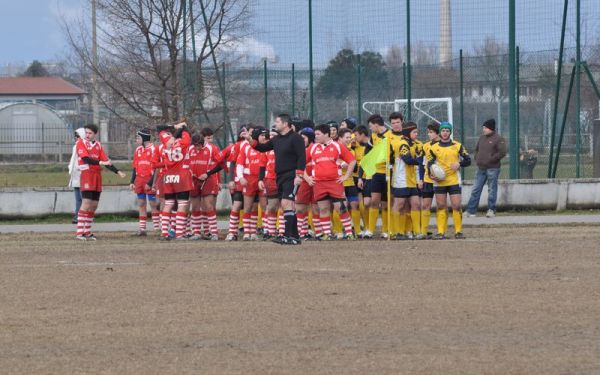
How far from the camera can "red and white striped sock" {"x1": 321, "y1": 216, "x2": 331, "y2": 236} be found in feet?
61.8

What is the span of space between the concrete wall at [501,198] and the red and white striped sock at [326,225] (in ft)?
20.9

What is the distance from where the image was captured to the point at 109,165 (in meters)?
19.2

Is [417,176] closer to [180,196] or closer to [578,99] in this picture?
[180,196]

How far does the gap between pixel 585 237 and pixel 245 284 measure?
729 centimetres

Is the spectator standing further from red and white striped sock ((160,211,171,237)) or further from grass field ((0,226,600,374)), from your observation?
grass field ((0,226,600,374))

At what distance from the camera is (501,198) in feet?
81.6

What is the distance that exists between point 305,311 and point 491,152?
44.4 feet

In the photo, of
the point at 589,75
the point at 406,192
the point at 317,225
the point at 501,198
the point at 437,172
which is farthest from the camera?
the point at 589,75

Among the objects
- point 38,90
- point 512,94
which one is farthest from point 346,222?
point 38,90

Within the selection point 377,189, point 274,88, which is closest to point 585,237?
point 377,189

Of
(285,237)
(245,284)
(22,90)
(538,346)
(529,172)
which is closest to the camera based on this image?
(538,346)

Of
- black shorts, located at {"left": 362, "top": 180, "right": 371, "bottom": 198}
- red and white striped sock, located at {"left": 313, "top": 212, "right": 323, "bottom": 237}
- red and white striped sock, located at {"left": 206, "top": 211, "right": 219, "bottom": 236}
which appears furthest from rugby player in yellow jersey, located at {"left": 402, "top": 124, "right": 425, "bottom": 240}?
red and white striped sock, located at {"left": 206, "top": 211, "right": 219, "bottom": 236}

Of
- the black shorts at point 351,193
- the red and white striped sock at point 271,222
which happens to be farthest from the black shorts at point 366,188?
the red and white striped sock at point 271,222

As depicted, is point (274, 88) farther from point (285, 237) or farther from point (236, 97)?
point (285, 237)
